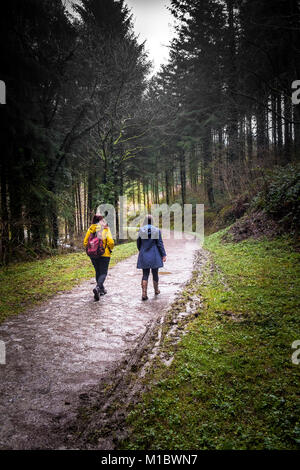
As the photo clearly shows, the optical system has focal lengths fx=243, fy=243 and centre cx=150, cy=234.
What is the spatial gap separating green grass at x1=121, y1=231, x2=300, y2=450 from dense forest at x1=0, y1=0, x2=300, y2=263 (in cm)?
671

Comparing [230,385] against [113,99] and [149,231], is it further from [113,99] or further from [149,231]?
[113,99]

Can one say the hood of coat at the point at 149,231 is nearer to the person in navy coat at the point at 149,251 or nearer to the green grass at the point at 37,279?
the person in navy coat at the point at 149,251

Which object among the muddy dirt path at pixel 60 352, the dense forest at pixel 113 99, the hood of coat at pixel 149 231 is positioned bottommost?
the muddy dirt path at pixel 60 352

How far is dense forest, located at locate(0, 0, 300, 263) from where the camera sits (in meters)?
8.81

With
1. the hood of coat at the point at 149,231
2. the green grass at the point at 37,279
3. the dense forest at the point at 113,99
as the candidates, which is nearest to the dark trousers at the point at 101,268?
the hood of coat at the point at 149,231

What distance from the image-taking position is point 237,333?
3.99 metres

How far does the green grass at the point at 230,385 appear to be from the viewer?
7.27ft

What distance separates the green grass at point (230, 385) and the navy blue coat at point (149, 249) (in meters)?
1.91

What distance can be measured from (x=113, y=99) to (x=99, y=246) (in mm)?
15298

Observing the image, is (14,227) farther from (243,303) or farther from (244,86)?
(244,86)

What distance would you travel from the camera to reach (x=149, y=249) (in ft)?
21.3

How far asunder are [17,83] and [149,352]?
850 cm

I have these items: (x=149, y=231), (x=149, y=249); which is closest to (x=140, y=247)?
(x=149, y=249)

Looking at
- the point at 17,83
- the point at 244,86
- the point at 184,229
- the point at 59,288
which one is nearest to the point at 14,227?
the point at 59,288
